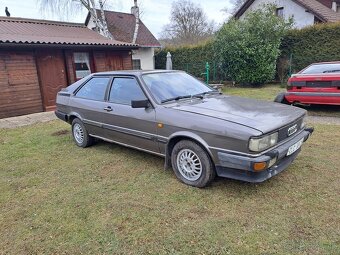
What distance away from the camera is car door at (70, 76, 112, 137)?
476 centimetres

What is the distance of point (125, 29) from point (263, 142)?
23069mm

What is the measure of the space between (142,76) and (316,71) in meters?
5.12

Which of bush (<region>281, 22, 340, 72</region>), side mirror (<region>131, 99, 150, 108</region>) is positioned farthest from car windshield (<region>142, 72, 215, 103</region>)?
bush (<region>281, 22, 340, 72</region>)

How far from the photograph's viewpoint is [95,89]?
16.4 ft

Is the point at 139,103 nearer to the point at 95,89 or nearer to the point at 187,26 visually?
the point at 95,89

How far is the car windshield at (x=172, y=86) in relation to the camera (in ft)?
13.1

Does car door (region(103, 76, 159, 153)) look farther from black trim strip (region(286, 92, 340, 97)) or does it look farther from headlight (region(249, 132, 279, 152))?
black trim strip (region(286, 92, 340, 97))

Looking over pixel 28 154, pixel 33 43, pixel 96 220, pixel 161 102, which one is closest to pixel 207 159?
pixel 161 102

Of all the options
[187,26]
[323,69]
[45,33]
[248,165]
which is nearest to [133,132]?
[248,165]

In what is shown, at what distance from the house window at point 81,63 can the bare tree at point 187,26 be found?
24.5 m

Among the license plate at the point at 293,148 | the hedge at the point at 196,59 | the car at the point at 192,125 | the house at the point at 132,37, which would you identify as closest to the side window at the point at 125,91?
the car at the point at 192,125

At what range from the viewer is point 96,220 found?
295 cm

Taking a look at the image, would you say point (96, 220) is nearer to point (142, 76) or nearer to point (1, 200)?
point (1, 200)

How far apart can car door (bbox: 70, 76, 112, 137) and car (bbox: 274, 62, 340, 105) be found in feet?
16.8
